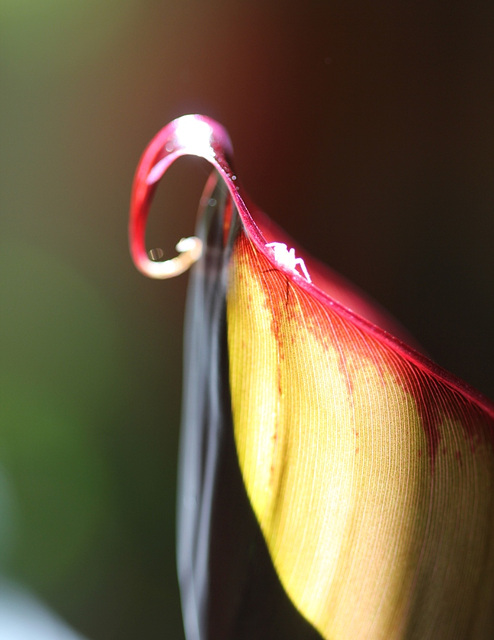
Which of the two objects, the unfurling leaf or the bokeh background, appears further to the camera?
the bokeh background

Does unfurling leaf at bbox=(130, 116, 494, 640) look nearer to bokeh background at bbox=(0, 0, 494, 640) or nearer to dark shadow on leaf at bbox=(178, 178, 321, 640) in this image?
dark shadow on leaf at bbox=(178, 178, 321, 640)

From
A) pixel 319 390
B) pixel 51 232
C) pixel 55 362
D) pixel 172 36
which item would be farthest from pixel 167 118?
pixel 319 390

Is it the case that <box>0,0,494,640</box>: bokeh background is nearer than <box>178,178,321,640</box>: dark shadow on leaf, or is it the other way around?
<box>178,178,321,640</box>: dark shadow on leaf

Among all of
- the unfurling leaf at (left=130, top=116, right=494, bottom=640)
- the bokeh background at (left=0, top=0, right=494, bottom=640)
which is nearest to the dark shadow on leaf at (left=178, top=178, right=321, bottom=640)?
the unfurling leaf at (left=130, top=116, right=494, bottom=640)

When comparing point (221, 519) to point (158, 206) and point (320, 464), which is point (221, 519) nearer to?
point (320, 464)

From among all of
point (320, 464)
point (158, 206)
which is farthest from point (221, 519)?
point (158, 206)
